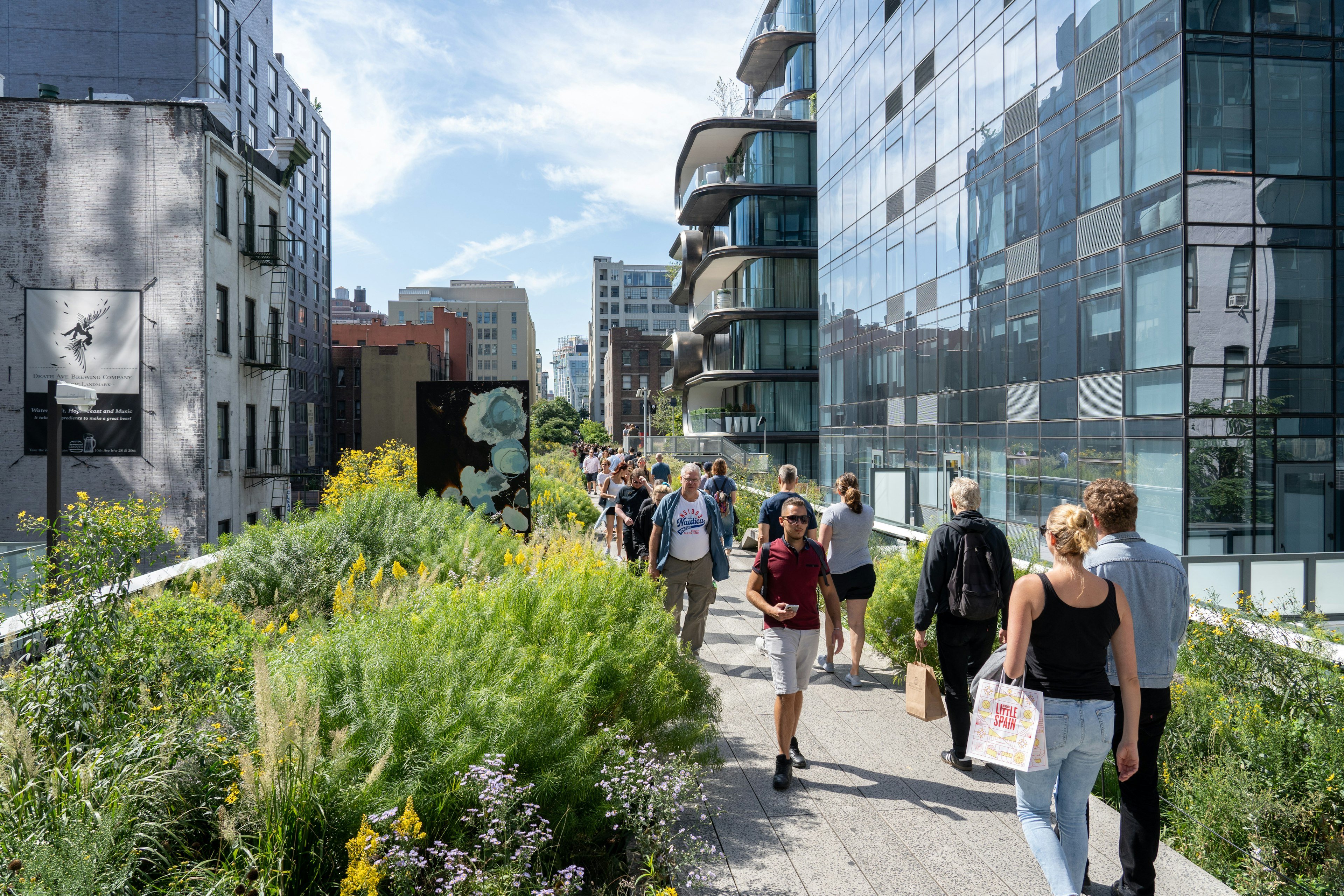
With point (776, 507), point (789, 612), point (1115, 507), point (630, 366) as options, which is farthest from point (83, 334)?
point (630, 366)

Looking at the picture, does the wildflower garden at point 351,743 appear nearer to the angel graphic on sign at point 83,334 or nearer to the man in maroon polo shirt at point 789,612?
the man in maroon polo shirt at point 789,612

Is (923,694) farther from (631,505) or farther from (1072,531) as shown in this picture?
(631,505)

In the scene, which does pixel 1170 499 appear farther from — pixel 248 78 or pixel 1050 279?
pixel 248 78

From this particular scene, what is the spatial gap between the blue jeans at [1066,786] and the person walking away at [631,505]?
6800 millimetres

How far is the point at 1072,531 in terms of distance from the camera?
3.73m

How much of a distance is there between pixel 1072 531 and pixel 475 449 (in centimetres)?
1092

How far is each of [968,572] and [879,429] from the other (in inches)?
833

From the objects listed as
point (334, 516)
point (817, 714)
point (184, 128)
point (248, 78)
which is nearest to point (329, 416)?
point (248, 78)

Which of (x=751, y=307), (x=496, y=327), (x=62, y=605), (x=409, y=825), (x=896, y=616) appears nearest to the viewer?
(x=409, y=825)

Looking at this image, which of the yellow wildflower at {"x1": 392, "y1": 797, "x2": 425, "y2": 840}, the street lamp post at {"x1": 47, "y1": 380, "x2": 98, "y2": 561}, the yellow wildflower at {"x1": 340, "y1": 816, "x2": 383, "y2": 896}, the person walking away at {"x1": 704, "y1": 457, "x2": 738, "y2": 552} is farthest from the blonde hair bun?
the street lamp post at {"x1": 47, "y1": 380, "x2": 98, "y2": 561}

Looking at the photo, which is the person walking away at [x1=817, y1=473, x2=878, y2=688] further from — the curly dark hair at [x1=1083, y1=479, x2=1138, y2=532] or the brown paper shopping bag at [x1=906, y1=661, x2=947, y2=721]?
the curly dark hair at [x1=1083, y1=479, x2=1138, y2=532]

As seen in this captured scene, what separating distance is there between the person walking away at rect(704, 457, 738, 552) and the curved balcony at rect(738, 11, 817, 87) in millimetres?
32316

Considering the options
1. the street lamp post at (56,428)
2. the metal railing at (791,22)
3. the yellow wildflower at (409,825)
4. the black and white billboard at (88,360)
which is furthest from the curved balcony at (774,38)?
A: the yellow wildflower at (409,825)

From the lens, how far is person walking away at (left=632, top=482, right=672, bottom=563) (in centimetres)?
1008
